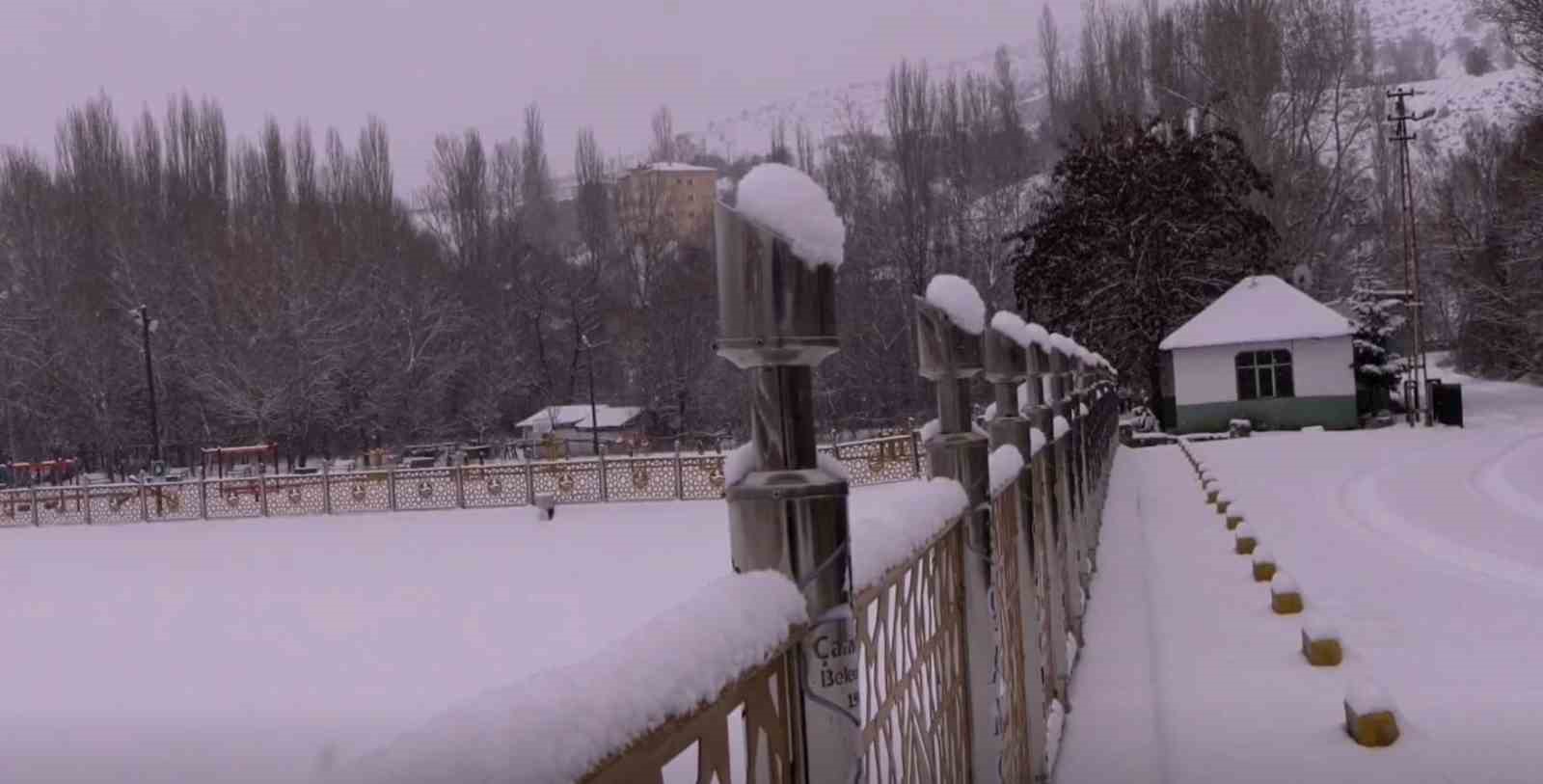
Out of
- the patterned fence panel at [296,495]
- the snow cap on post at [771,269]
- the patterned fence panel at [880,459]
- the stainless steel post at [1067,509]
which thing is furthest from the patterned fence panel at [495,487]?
the snow cap on post at [771,269]

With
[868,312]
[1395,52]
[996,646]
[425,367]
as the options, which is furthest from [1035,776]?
[1395,52]

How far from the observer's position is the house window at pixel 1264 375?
2731 centimetres

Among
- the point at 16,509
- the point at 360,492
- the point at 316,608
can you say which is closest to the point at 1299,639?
the point at 316,608

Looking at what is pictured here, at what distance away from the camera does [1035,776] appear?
3709 millimetres

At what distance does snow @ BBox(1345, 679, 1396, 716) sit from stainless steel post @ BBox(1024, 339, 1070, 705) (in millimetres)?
1001

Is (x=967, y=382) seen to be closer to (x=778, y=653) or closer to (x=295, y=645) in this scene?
(x=778, y=653)

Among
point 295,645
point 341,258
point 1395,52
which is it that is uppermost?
point 1395,52

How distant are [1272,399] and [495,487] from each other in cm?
1630

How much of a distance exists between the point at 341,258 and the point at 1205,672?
39.8 metres

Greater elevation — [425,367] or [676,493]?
[425,367]

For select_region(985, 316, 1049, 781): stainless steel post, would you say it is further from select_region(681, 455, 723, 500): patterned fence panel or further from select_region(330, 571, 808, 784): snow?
select_region(681, 455, 723, 500): patterned fence panel

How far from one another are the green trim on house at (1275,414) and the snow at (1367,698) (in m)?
24.3

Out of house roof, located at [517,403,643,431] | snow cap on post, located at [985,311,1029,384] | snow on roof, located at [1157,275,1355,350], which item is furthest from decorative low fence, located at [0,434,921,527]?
snow cap on post, located at [985,311,1029,384]

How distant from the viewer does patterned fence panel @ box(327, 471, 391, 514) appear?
81.3 ft
